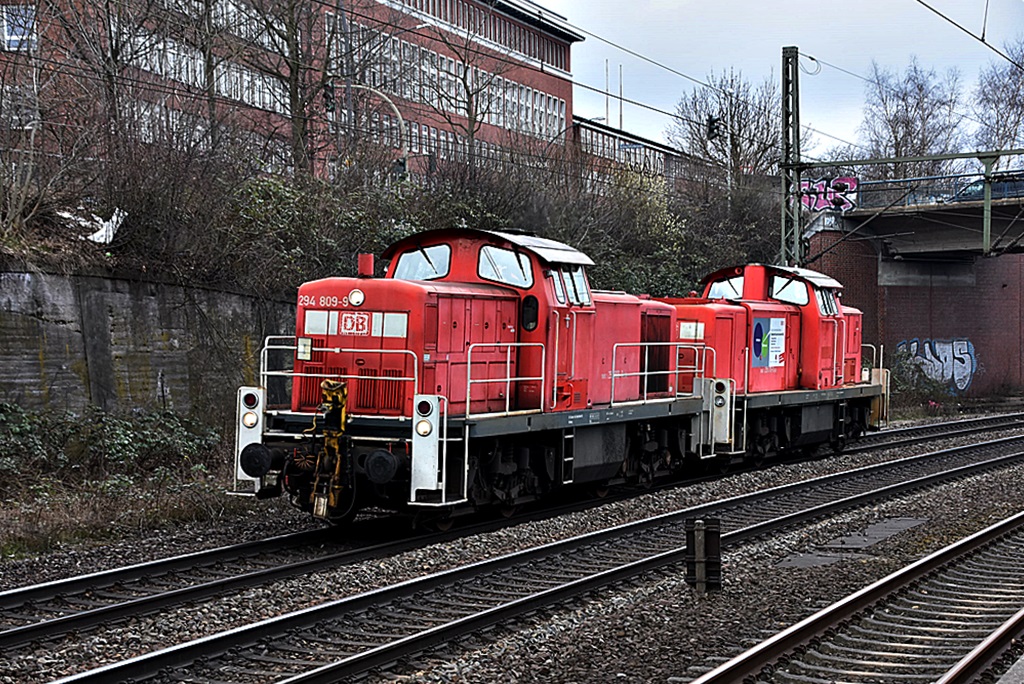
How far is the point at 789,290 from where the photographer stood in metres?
20.4

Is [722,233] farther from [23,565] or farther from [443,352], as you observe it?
[23,565]

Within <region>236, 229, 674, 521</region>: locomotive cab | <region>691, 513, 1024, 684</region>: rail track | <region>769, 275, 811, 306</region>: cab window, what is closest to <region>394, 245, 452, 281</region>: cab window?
<region>236, 229, 674, 521</region>: locomotive cab

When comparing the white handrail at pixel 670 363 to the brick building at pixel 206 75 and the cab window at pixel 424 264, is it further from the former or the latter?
the brick building at pixel 206 75

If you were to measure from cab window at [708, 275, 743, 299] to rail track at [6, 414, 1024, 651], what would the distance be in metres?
8.60

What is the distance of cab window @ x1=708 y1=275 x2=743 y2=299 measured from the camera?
66.4 ft

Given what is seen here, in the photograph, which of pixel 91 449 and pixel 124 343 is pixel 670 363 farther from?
pixel 91 449

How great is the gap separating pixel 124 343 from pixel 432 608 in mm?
9378

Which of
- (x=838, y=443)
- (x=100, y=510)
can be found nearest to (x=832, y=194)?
(x=838, y=443)

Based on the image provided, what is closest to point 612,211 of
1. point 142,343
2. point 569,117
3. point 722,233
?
point 722,233

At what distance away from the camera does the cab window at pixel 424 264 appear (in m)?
13.3

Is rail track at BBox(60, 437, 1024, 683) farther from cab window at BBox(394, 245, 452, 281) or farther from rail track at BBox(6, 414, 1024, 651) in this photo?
cab window at BBox(394, 245, 452, 281)

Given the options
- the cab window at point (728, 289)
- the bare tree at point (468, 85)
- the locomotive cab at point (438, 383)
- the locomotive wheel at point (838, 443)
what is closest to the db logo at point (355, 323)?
the locomotive cab at point (438, 383)

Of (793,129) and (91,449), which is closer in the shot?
(91,449)

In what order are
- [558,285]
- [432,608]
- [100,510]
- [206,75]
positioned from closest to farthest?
[432,608]
[100,510]
[558,285]
[206,75]
